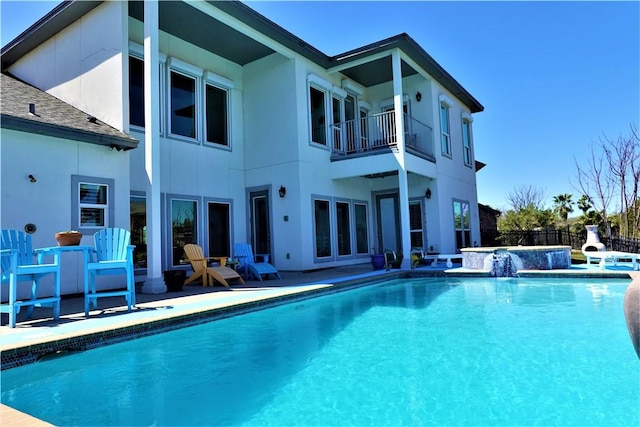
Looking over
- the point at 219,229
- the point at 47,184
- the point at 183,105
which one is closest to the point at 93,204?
the point at 47,184

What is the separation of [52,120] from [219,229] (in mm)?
4752

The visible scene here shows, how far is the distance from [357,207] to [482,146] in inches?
692

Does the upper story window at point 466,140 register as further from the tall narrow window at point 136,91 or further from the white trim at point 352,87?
the tall narrow window at point 136,91

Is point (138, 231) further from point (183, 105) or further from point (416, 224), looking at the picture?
point (416, 224)

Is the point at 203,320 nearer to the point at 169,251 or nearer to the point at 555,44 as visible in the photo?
the point at 169,251

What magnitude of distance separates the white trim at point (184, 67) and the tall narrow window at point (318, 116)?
323 centimetres

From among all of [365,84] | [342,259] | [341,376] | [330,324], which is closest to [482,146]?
[365,84]

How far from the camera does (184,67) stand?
1016cm

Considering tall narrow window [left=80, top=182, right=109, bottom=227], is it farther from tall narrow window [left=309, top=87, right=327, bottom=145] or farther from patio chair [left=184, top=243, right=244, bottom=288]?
tall narrow window [left=309, top=87, right=327, bottom=145]

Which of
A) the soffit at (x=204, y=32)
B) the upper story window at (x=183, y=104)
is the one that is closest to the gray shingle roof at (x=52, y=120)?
the upper story window at (x=183, y=104)

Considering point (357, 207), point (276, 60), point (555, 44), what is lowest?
point (357, 207)

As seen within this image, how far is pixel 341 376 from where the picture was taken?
3555mm

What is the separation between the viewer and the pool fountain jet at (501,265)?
32.4 ft

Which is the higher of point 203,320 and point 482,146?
point 482,146
